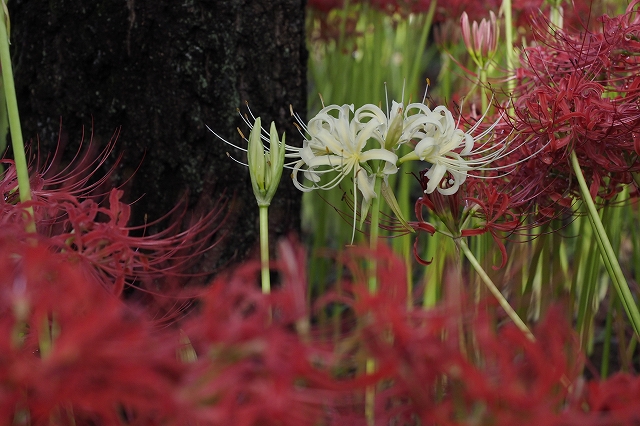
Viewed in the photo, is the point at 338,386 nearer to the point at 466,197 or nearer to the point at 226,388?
the point at 226,388

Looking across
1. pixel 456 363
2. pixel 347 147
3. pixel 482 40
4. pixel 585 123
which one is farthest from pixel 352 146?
pixel 482 40

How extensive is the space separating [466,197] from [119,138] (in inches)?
25.0

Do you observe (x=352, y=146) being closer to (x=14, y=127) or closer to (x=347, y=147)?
(x=347, y=147)

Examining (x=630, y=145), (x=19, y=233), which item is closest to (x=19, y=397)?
(x=19, y=233)

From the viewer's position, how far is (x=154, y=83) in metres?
1.10

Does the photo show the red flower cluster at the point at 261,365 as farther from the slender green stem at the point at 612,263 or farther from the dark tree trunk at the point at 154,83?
the dark tree trunk at the point at 154,83


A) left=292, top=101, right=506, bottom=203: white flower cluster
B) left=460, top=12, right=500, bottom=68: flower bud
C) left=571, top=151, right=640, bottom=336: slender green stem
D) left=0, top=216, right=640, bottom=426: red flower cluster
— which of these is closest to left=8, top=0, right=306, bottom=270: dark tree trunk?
left=460, top=12, right=500, bottom=68: flower bud

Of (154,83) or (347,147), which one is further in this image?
(154,83)

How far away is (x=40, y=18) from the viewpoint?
3.66 feet

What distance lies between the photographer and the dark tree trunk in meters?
1.10

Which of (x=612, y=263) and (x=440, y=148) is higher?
(x=440, y=148)

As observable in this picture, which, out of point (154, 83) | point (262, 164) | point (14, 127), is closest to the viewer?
point (14, 127)

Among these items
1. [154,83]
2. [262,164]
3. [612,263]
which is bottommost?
[612,263]

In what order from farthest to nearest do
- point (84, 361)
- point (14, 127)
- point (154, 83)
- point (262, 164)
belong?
point (154, 83)
point (262, 164)
point (14, 127)
point (84, 361)
